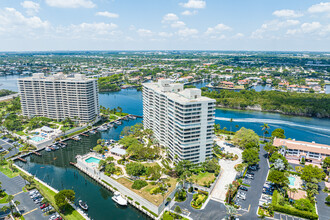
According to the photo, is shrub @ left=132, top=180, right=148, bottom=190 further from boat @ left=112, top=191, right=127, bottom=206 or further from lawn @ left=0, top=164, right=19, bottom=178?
lawn @ left=0, top=164, right=19, bottom=178

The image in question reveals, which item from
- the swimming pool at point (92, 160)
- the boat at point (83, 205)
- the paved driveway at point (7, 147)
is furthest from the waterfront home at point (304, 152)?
the paved driveway at point (7, 147)

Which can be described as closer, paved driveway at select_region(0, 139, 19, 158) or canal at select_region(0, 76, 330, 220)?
canal at select_region(0, 76, 330, 220)

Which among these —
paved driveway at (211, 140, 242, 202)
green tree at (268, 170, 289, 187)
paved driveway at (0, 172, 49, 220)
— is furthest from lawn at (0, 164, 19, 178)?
green tree at (268, 170, 289, 187)

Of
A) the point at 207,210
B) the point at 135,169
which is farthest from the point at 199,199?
the point at 135,169

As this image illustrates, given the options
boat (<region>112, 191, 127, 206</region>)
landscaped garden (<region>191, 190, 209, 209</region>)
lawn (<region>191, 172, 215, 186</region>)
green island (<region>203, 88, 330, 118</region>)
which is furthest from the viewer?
green island (<region>203, 88, 330, 118</region>)

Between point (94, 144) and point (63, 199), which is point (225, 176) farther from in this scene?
point (94, 144)

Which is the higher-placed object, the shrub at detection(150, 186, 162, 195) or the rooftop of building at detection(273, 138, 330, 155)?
the rooftop of building at detection(273, 138, 330, 155)

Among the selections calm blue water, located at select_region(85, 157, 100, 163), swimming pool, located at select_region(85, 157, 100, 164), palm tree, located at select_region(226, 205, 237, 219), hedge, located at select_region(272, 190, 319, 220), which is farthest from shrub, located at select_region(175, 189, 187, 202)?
calm blue water, located at select_region(85, 157, 100, 163)

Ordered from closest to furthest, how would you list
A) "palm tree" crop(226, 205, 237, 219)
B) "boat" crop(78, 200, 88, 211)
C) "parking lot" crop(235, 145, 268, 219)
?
"palm tree" crop(226, 205, 237, 219)
"parking lot" crop(235, 145, 268, 219)
"boat" crop(78, 200, 88, 211)

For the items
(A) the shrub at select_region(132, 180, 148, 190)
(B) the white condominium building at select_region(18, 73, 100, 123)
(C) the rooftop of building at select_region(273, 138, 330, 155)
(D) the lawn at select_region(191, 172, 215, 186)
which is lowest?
(D) the lawn at select_region(191, 172, 215, 186)
